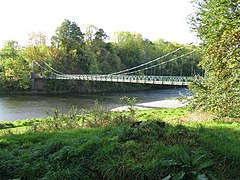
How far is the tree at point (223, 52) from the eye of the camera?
24.4 feet

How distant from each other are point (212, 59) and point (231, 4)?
1696mm

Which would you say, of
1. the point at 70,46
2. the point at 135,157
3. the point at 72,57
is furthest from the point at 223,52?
the point at 70,46

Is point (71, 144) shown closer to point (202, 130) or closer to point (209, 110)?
point (202, 130)

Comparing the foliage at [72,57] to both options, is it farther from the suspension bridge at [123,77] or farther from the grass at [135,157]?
the grass at [135,157]

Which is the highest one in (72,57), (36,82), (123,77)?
(72,57)

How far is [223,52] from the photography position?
25.4ft

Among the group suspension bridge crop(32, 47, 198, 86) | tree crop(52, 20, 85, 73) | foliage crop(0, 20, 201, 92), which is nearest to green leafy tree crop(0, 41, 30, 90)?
foliage crop(0, 20, 201, 92)

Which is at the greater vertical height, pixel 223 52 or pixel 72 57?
pixel 72 57

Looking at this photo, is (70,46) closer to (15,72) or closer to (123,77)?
(15,72)

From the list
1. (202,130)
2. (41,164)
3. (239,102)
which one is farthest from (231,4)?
(41,164)

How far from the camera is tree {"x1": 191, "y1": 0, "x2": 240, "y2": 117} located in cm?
744

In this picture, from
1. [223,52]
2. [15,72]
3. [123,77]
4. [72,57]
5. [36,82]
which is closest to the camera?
[223,52]

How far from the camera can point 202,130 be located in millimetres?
5117

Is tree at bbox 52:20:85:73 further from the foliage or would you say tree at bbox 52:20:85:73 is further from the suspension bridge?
the suspension bridge
